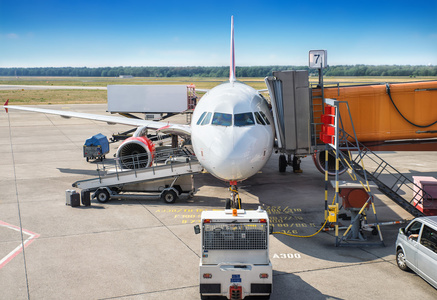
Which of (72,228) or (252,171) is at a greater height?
(252,171)

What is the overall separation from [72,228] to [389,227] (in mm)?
11052

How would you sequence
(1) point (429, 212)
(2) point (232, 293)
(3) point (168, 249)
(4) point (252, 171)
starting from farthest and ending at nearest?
(1) point (429, 212), (4) point (252, 171), (3) point (168, 249), (2) point (232, 293)

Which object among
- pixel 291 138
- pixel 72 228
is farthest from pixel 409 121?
pixel 72 228

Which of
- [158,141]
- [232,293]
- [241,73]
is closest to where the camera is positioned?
[232,293]

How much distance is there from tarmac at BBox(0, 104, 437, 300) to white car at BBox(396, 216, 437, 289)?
0.37 meters

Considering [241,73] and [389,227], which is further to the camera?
[241,73]

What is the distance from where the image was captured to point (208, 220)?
9.96 meters

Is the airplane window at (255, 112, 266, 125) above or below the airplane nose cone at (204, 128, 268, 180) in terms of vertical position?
above

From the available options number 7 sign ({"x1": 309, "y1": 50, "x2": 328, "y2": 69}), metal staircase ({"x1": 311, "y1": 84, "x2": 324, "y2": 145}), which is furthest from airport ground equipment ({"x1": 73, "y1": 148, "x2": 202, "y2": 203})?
number 7 sign ({"x1": 309, "y1": 50, "x2": 328, "y2": 69})

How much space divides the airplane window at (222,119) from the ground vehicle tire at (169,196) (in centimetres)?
491

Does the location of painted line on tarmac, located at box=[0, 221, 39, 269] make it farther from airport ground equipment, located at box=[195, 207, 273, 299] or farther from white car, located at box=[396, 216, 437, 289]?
white car, located at box=[396, 216, 437, 289]

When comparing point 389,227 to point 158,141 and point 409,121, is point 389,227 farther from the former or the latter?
point 158,141

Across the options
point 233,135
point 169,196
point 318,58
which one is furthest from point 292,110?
point 169,196

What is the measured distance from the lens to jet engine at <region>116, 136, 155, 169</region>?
2111 cm
